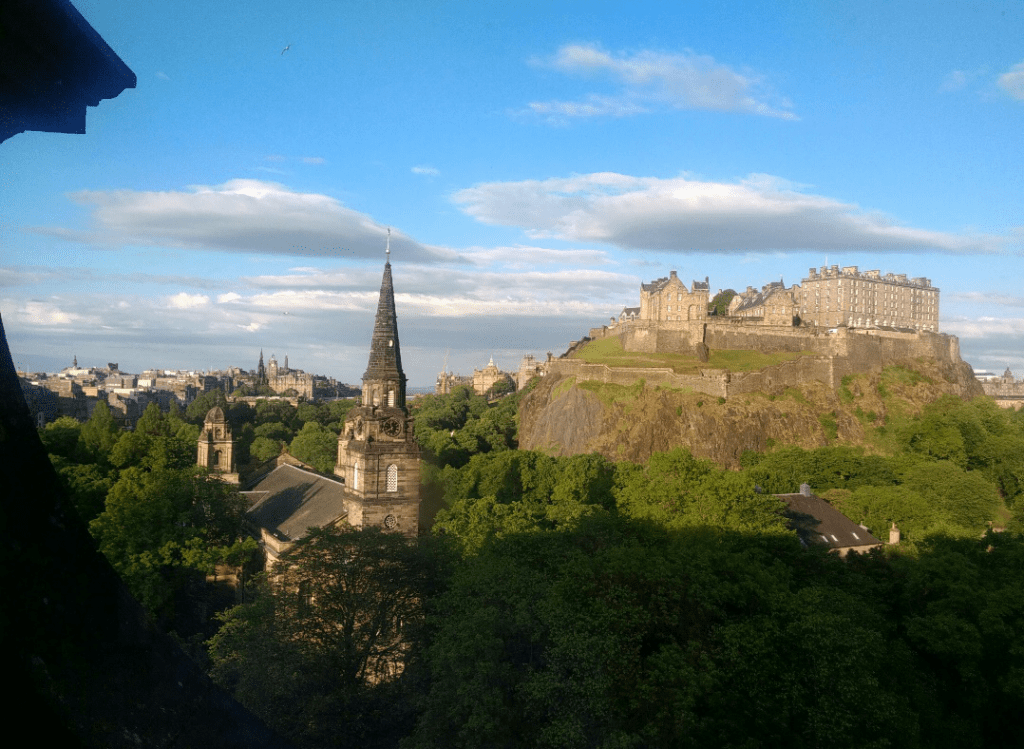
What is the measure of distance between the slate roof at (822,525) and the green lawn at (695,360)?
31.1m

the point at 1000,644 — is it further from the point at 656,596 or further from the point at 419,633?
the point at 419,633

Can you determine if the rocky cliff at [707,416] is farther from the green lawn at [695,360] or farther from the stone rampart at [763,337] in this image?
the stone rampart at [763,337]

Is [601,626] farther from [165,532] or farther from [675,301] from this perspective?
[675,301]

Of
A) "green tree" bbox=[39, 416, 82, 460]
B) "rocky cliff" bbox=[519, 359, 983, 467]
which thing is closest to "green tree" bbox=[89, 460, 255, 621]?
"green tree" bbox=[39, 416, 82, 460]

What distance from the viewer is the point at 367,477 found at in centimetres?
3105

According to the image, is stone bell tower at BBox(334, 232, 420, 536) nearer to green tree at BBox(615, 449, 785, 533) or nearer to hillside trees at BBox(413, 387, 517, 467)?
green tree at BBox(615, 449, 785, 533)

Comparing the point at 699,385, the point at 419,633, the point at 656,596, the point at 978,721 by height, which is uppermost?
the point at 699,385

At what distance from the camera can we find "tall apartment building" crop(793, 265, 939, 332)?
127 meters

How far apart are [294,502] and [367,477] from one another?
1067cm

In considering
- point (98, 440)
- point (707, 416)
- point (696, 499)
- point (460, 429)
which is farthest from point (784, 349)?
point (98, 440)

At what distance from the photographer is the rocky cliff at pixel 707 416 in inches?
2504

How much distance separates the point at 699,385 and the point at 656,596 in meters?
50.2

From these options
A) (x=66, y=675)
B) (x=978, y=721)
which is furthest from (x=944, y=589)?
(x=66, y=675)

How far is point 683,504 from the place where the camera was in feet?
110
